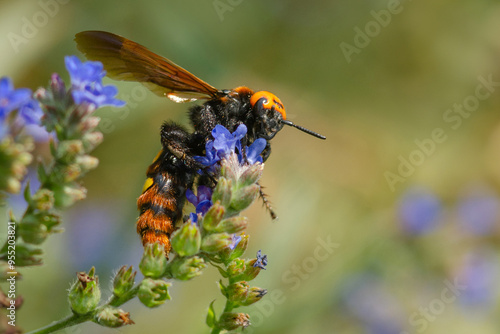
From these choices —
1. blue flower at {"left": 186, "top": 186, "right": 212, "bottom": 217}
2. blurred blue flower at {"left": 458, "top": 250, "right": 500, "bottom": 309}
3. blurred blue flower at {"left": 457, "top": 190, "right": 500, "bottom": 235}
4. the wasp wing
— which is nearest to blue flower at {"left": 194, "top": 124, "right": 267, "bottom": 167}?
blue flower at {"left": 186, "top": 186, "right": 212, "bottom": 217}

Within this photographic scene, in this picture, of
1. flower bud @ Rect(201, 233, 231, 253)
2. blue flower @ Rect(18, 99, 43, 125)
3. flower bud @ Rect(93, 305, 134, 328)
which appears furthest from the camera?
flower bud @ Rect(201, 233, 231, 253)

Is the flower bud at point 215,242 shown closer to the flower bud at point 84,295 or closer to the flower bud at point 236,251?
the flower bud at point 236,251

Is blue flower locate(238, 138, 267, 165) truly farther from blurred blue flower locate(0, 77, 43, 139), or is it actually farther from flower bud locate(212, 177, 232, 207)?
blurred blue flower locate(0, 77, 43, 139)

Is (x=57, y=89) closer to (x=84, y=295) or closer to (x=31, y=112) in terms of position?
(x=31, y=112)

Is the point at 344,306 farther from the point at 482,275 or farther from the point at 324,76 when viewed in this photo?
the point at 324,76

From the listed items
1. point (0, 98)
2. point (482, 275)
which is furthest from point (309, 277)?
point (0, 98)

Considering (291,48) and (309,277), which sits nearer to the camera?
(309,277)
